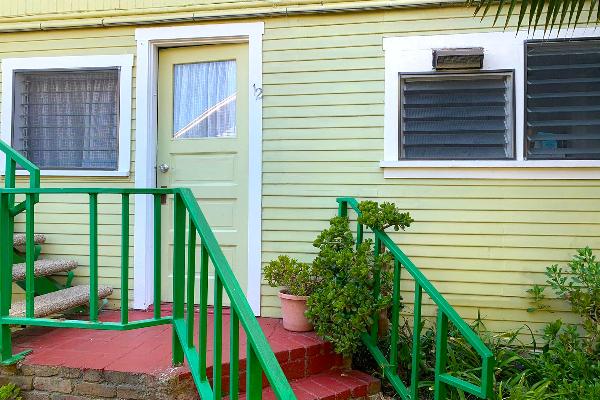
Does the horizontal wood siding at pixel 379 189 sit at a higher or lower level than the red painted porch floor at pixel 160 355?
higher

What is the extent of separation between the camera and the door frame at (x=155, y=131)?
3887mm

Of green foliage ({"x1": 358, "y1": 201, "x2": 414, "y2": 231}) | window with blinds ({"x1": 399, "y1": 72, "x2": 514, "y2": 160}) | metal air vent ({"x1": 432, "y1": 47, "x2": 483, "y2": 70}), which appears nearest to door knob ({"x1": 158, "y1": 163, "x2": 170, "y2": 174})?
green foliage ({"x1": 358, "y1": 201, "x2": 414, "y2": 231})

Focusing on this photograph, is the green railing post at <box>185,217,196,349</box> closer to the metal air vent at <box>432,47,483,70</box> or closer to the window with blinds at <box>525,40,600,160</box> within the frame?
the metal air vent at <box>432,47,483,70</box>

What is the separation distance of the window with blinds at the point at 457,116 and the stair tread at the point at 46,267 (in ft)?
8.82

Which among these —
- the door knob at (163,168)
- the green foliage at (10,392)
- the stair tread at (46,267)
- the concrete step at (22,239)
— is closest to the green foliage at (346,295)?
the door knob at (163,168)

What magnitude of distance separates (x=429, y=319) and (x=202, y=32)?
9.07 ft

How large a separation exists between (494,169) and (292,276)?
5.33 ft

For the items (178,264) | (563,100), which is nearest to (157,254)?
(178,264)

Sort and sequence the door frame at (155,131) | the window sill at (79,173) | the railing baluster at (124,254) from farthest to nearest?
the window sill at (79,173)
the door frame at (155,131)
the railing baluster at (124,254)

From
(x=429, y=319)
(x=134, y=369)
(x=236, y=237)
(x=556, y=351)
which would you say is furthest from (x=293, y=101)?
(x=556, y=351)

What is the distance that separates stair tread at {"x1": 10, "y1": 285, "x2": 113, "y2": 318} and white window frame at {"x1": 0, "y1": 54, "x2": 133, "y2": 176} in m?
0.92

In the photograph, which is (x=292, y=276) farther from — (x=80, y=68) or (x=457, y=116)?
(x=80, y=68)

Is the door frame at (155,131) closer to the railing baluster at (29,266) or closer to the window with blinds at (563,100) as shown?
the railing baluster at (29,266)

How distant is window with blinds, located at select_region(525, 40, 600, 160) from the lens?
11.8 ft
